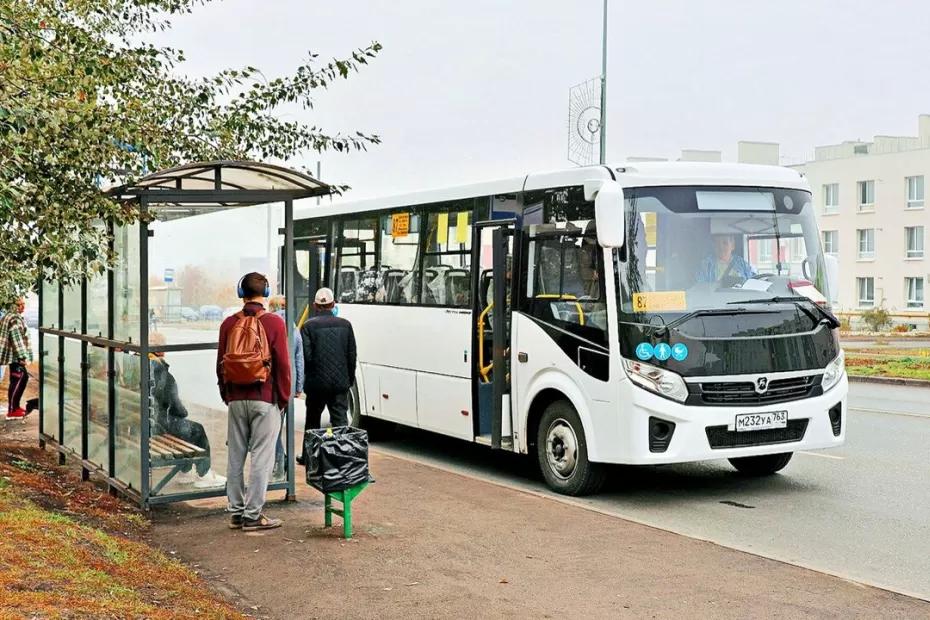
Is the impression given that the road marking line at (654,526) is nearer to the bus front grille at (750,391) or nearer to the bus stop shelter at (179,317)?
the bus front grille at (750,391)

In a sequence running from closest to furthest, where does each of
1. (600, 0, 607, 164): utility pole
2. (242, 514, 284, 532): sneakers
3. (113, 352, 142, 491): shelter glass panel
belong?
(242, 514, 284, 532): sneakers
(113, 352, 142, 491): shelter glass panel
(600, 0, 607, 164): utility pole

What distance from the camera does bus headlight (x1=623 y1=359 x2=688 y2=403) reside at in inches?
391

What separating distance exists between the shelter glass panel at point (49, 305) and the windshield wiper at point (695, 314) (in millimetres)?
6405

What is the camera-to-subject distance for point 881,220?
68.4 meters

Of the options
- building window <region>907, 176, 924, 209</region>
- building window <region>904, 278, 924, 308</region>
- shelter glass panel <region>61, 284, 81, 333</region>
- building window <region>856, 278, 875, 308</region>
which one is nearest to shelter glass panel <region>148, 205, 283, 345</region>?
shelter glass panel <region>61, 284, 81, 333</region>

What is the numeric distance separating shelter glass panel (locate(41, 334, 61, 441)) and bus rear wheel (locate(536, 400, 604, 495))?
→ 17.1 ft

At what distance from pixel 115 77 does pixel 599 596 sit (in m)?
4.91

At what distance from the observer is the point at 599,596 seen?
703 centimetres

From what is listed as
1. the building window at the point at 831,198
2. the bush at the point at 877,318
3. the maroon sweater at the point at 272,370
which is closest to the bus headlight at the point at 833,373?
the maroon sweater at the point at 272,370

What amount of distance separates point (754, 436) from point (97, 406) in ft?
19.2

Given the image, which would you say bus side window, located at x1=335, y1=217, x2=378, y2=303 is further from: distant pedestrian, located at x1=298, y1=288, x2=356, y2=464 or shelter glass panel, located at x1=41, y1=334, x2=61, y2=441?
shelter glass panel, located at x1=41, y1=334, x2=61, y2=441

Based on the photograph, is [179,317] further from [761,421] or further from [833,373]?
[833,373]

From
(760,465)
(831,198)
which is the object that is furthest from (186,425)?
(831,198)

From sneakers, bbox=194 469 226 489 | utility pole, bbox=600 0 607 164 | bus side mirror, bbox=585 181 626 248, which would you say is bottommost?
sneakers, bbox=194 469 226 489
